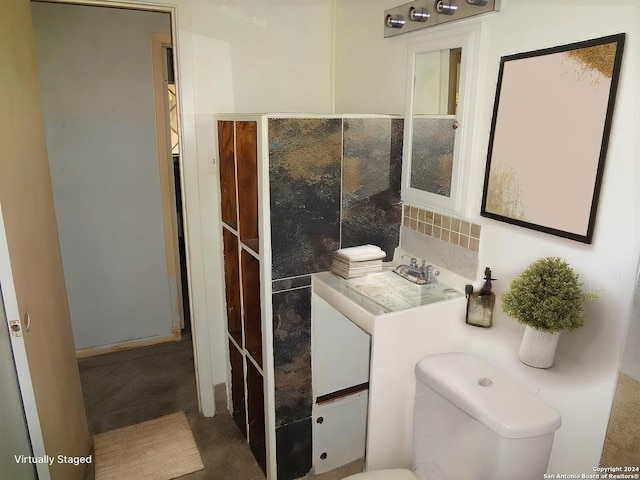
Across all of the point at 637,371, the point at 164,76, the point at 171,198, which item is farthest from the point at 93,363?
the point at 637,371

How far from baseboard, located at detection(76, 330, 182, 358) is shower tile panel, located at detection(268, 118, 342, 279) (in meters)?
1.93

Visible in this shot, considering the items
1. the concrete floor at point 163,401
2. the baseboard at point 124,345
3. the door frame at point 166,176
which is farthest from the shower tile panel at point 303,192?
the baseboard at point 124,345

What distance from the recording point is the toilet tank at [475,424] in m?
1.23

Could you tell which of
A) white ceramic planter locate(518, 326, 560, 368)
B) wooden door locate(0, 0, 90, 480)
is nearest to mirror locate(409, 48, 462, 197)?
white ceramic planter locate(518, 326, 560, 368)

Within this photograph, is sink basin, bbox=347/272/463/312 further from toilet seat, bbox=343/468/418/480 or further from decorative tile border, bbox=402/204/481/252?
toilet seat, bbox=343/468/418/480

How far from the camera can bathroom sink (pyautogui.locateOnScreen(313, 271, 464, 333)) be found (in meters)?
1.58

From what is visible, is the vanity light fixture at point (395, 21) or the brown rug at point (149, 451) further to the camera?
the brown rug at point (149, 451)

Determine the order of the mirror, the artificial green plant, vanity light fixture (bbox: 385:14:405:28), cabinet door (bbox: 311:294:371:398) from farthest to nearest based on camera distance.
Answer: cabinet door (bbox: 311:294:371:398), vanity light fixture (bbox: 385:14:405:28), the mirror, the artificial green plant

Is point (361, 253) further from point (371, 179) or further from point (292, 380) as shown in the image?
point (292, 380)

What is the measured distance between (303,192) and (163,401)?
1.71 meters

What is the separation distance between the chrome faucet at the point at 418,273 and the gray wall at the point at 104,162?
1.94 metres

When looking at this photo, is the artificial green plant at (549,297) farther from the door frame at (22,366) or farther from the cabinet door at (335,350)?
the door frame at (22,366)

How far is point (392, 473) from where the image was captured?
4.89 ft

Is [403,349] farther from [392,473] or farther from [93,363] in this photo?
[93,363]
